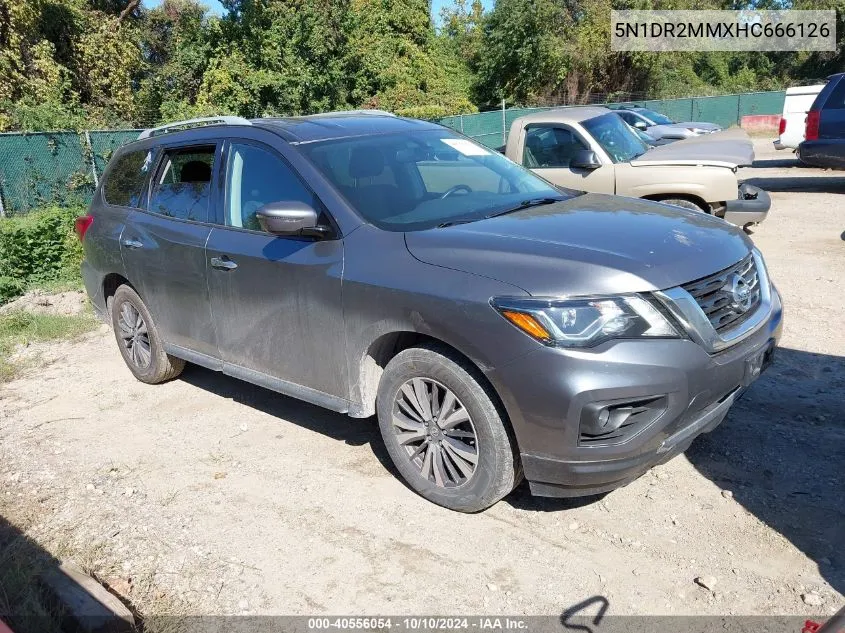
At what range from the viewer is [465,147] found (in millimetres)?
4781

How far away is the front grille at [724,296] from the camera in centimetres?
320

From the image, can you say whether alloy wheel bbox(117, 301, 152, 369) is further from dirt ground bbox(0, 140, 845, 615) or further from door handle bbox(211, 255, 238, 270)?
door handle bbox(211, 255, 238, 270)

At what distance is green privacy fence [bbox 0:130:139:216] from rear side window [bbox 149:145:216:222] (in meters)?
7.63

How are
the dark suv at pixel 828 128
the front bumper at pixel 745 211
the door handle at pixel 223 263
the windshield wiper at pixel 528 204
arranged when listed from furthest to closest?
the dark suv at pixel 828 128 → the front bumper at pixel 745 211 → the door handle at pixel 223 263 → the windshield wiper at pixel 528 204

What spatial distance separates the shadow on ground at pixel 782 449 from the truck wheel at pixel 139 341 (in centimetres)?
66

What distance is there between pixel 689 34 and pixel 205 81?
1256 inches

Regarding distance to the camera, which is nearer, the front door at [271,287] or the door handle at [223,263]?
the front door at [271,287]

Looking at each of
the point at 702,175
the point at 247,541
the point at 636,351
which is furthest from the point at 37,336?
the point at 702,175

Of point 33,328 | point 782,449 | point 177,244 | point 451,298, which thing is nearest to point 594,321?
point 451,298

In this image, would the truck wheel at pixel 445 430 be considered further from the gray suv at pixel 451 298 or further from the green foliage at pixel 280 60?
the green foliage at pixel 280 60

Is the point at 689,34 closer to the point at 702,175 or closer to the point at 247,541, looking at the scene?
the point at 702,175

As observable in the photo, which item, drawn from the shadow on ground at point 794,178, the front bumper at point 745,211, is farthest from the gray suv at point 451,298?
the shadow on ground at point 794,178

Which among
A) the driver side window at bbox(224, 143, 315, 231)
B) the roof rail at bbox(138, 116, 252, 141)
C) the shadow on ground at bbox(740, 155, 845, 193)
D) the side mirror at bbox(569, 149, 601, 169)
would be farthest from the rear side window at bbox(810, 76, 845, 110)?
the driver side window at bbox(224, 143, 315, 231)

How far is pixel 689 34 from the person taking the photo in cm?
4350
